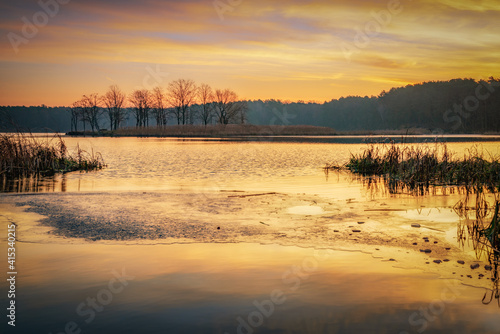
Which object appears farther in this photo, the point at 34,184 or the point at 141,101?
the point at 141,101

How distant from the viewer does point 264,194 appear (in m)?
13.5

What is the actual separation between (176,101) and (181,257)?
361 ft

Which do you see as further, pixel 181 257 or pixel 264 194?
pixel 264 194

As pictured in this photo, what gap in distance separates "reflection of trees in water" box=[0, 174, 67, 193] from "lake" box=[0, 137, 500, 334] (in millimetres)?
2859

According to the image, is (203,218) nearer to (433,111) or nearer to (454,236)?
(454,236)

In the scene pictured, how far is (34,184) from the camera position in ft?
54.1

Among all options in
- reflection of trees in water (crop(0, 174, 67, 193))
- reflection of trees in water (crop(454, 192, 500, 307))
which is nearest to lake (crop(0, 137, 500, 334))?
reflection of trees in water (crop(454, 192, 500, 307))

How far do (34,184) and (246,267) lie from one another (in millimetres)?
13772

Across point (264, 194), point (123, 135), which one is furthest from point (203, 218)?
point (123, 135)

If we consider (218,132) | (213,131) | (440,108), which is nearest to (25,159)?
(213,131)

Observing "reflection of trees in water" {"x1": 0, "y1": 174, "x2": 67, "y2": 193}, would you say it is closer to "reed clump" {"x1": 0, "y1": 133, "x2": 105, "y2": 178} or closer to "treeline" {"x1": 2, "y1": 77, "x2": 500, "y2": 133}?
"reed clump" {"x1": 0, "y1": 133, "x2": 105, "y2": 178}

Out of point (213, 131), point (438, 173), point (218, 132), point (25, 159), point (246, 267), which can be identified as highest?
point (213, 131)

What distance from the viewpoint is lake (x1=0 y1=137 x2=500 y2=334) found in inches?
172

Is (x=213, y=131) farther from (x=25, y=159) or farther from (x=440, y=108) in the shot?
(x=440, y=108)
